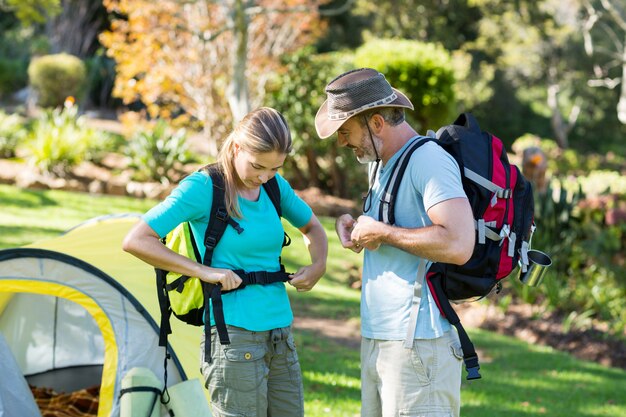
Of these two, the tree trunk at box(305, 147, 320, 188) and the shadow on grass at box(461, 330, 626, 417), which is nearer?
the shadow on grass at box(461, 330, 626, 417)

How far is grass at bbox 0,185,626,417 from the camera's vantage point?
19.5 feet

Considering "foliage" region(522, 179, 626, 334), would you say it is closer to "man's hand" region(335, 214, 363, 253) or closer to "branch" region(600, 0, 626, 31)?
"man's hand" region(335, 214, 363, 253)

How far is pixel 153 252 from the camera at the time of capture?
2.92 meters

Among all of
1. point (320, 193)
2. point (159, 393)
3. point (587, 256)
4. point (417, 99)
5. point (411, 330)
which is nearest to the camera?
point (411, 330)

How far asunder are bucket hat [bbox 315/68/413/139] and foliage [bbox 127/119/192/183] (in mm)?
10113

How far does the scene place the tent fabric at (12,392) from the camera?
4137 mm

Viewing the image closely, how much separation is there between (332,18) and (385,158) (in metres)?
23.3

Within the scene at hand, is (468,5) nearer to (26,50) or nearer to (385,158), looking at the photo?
(26,50)

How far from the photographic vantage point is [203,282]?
2.98m

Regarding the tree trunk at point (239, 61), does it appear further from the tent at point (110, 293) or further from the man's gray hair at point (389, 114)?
the man's gray hair at point (389, 114)

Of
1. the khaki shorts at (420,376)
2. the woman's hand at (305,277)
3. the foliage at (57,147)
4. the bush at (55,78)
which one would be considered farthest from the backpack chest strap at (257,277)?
the bush at (55,78)

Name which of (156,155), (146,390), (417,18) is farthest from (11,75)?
(146,390)

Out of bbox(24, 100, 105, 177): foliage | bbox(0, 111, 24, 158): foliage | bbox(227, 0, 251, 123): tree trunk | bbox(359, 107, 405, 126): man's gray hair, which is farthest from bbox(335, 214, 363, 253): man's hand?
bbox(0, 111, 24, 158): foliage

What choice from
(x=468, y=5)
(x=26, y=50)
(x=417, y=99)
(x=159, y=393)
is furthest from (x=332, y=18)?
A: (x=159, y=393)
